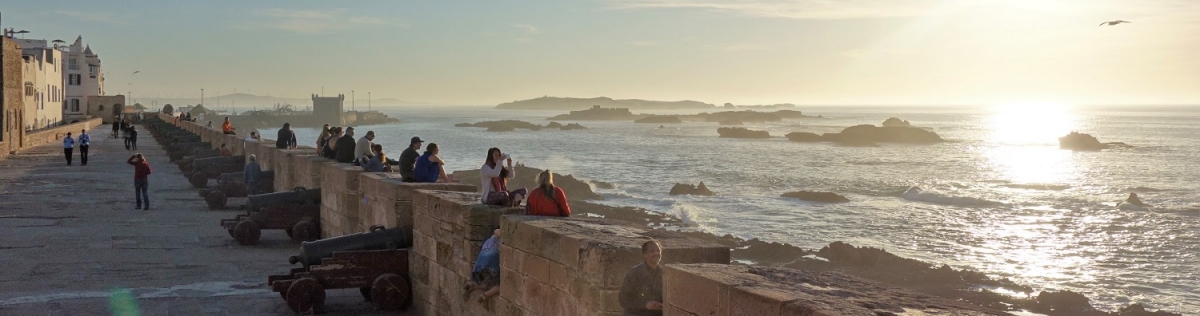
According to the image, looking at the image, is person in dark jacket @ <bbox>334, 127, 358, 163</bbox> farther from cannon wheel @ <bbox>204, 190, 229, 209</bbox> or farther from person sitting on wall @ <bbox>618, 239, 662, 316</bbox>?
person sitting on wall @ <bbox>618, 239, 662, 316</bbox>

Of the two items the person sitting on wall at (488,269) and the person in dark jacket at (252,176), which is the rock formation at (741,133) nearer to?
the person in dark jacket at (252,176)

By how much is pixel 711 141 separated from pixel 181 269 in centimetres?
10734

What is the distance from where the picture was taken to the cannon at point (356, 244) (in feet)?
31.3

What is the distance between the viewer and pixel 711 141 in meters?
117

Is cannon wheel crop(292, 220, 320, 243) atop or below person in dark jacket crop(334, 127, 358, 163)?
below

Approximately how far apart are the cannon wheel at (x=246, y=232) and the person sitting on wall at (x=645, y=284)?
9.24 metres

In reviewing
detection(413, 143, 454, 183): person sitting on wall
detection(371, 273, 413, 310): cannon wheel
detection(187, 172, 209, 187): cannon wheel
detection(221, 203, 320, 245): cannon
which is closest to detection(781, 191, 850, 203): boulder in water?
detection(187, 172, 209, 187): cannon wheel

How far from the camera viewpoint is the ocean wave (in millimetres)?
45500

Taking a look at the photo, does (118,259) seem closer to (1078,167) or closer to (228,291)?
(228,291)

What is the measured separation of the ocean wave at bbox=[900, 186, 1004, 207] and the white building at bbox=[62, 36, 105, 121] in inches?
2244

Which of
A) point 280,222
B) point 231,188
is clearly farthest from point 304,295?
point 231,188

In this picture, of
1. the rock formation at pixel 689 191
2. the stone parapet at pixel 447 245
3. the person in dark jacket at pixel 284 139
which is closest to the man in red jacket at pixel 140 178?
the person in dark jacket at pixel 284 139

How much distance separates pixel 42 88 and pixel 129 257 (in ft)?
171

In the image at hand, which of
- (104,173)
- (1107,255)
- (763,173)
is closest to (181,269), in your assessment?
(104,173)
